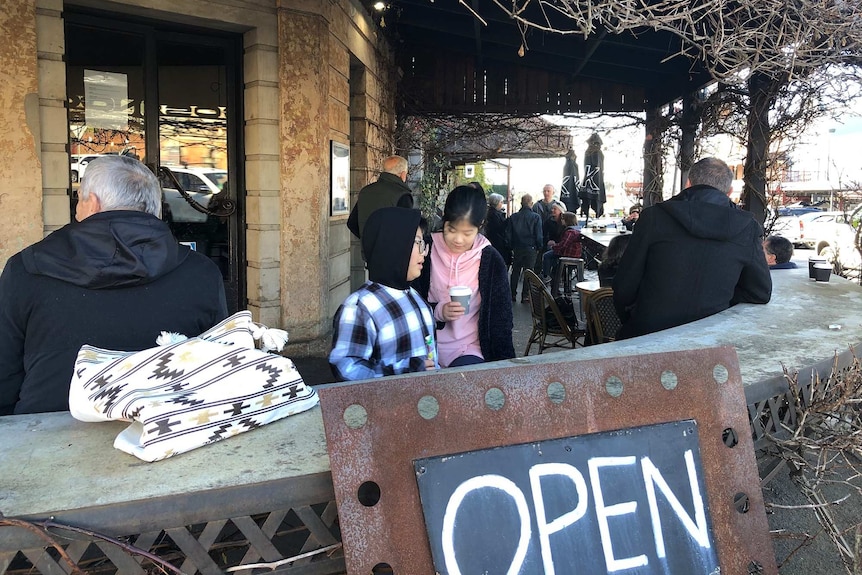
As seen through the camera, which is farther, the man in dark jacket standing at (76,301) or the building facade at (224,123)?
the building facade at (224,123)

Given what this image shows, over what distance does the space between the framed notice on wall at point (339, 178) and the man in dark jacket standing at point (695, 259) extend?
12.4 ft

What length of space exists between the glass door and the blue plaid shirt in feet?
11.0

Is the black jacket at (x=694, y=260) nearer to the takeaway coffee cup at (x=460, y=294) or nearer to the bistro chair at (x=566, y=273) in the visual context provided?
the takeaway coffee cup at (x=460, y=294)

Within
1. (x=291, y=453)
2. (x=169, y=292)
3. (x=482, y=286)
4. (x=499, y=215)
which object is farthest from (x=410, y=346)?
(x=499, y=215)

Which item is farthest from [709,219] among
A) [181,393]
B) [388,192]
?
[388,192]

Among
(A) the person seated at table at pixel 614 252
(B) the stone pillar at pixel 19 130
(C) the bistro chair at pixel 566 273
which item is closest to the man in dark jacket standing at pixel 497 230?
(C) the bistro chair at pixel 566 273

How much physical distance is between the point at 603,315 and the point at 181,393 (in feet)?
13.0

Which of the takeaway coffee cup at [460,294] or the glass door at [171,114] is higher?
the glass door at [171,114]

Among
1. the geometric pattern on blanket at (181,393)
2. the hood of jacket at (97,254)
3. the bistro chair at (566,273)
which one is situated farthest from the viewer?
the bistro chair at (566,273)

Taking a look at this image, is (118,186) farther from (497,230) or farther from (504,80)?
(497,230)

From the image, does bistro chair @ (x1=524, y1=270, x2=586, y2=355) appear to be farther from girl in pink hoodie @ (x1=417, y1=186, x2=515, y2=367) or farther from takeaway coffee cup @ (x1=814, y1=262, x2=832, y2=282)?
girl in pink hoodie @ (x1=417, y1=186, x2=515, y2=367)

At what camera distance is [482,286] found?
10.5 ft

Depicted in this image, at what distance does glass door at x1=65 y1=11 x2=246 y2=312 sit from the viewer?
17.1ft

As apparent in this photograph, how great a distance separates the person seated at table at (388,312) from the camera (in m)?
2.54
